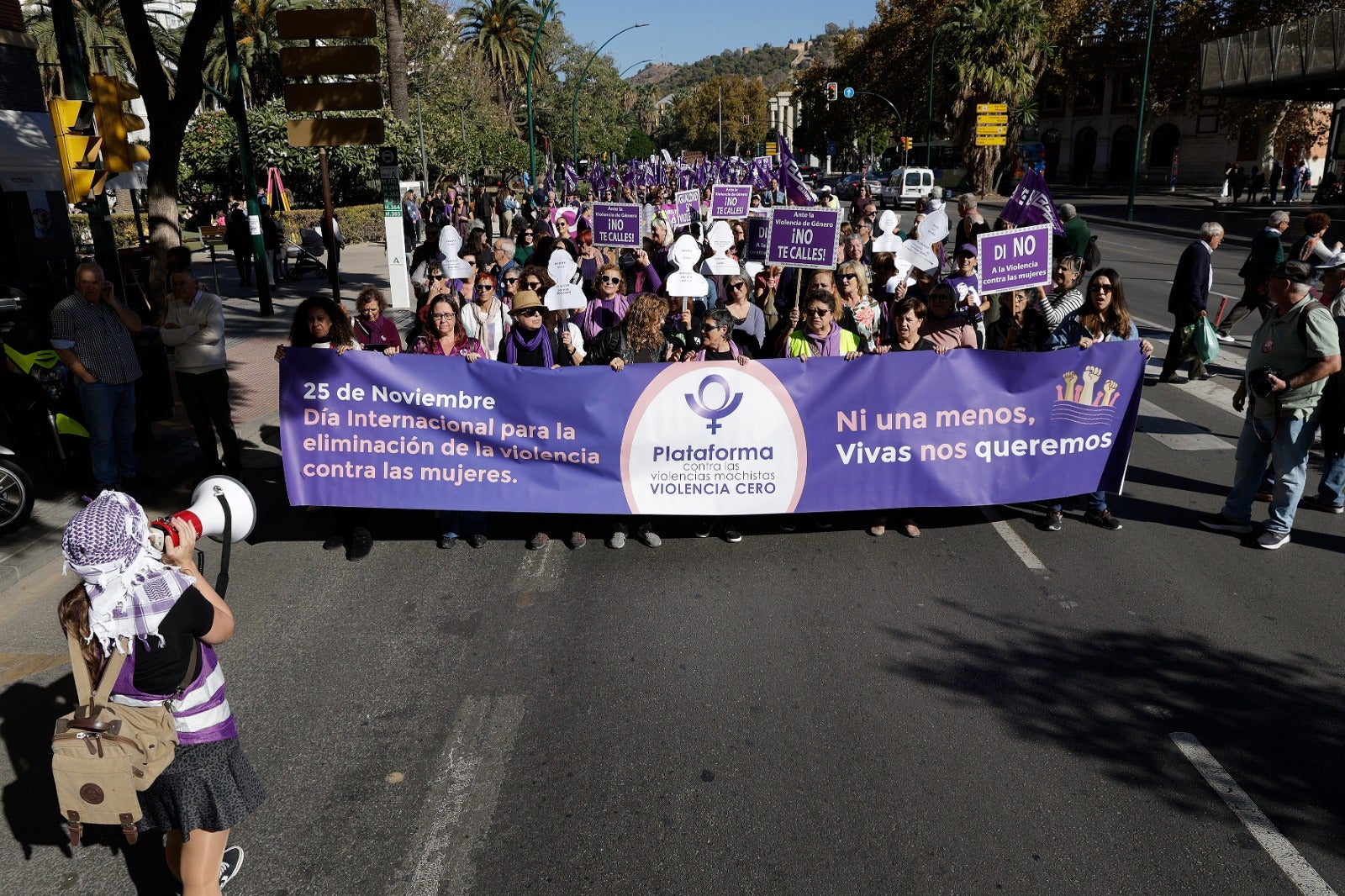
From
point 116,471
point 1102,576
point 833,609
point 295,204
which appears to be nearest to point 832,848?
point 833,609

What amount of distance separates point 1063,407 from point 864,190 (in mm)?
10971

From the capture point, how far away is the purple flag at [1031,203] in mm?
8594

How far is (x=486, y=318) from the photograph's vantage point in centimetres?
767

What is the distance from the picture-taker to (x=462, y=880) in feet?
11.5

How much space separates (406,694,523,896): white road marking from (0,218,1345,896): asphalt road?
1cm

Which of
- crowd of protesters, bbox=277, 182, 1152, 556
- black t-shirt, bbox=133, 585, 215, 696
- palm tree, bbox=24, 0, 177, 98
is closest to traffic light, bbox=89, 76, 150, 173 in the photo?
crowd of protesters, bbox=277, 182, 1152, 556

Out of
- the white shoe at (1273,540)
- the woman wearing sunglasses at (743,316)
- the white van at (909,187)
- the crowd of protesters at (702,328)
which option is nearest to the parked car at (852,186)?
the white van at (909,187)

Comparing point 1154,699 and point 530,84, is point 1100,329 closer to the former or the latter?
point 1154,699

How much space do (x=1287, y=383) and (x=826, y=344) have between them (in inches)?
115

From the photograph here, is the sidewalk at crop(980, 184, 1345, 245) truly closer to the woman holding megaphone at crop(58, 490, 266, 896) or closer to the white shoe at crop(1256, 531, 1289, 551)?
the white shoe at crop(1256, 531, 1289, 551)

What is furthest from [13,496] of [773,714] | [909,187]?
[909,187]

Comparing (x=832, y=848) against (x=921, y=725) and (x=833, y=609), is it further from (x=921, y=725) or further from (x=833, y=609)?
(x=833, y=609)

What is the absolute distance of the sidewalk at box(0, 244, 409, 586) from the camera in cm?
663

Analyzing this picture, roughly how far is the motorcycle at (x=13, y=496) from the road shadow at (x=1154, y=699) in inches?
234
